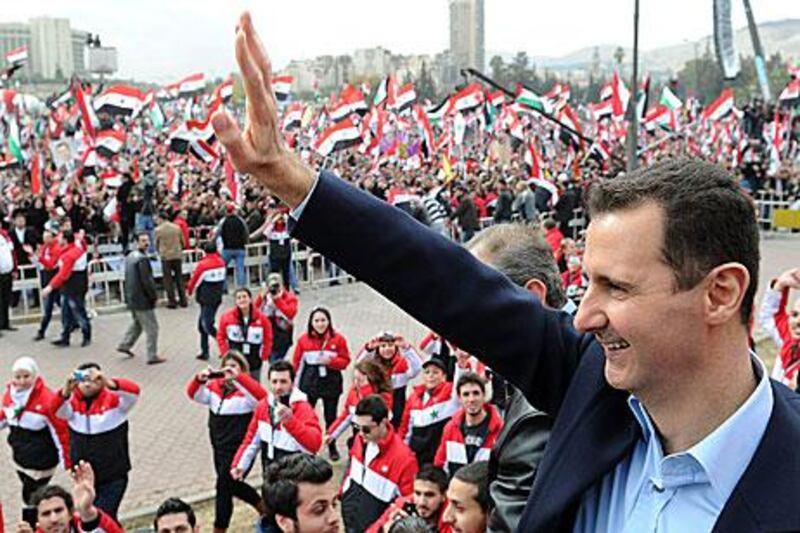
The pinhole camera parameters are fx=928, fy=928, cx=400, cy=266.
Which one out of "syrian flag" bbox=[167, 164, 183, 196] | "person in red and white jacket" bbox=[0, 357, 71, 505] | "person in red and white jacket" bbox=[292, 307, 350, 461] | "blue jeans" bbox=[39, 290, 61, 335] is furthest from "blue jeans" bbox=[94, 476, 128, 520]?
"syrian flag" bbox=[167, 164, 183, 196]

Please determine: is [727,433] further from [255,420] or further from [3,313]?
[3,313]

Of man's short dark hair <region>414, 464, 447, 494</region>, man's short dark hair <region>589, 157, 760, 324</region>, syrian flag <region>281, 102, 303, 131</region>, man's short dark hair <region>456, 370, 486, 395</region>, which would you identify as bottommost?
man's short dark hair <region>414, 464, 447, 494</region>

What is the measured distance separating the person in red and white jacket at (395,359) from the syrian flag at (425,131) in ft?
55.7

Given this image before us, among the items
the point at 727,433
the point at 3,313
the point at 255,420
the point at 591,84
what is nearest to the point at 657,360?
the point at 727,433

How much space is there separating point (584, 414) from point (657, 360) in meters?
0.24

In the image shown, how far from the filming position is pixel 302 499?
423 centimetres

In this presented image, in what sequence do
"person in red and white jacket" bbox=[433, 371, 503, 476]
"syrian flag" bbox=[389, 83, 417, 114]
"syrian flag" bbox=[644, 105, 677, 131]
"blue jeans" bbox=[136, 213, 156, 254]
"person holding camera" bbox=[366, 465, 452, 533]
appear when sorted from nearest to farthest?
"person holding camera" bbox=[366, 465, 452, 533], "person in red and white jacket" bbox=[433, 371, 503, 476], "blue jeans" bbox=[136, 213, 156, 254], "syrian flag" bbox=[389, 83, 417, 114], "syrian flag" bbox=[644, 105, 677, 131]

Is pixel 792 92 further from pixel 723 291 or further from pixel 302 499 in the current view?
pixel 723 291

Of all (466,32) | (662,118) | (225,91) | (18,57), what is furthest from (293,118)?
(466,32)

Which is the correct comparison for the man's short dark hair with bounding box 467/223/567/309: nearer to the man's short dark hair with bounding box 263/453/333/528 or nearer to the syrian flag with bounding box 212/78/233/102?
the man's short dark hair with bounding box 263/453/333/528

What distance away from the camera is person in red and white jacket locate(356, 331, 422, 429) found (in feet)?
26.7

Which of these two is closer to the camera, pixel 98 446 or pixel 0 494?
pixel 98 446

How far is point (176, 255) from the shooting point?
15219 millimetres

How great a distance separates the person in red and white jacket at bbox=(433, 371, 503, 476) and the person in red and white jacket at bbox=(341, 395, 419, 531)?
0.32 meters
